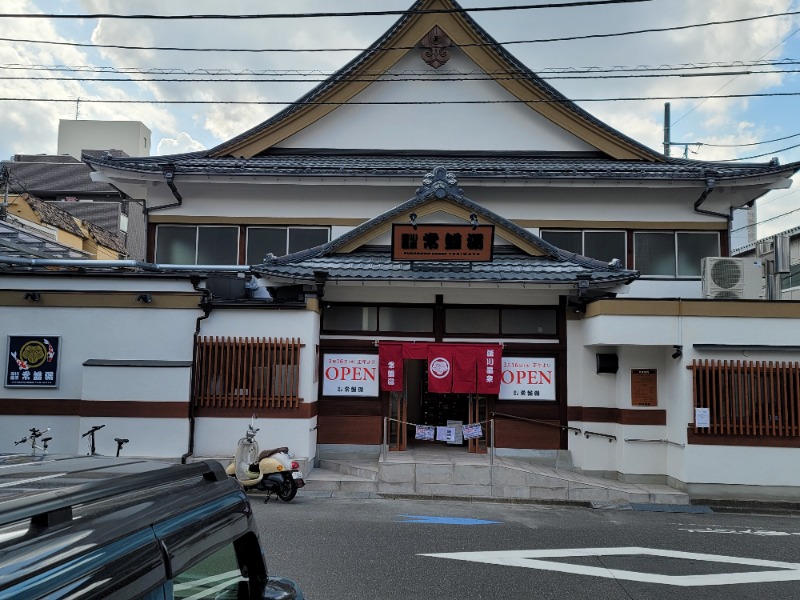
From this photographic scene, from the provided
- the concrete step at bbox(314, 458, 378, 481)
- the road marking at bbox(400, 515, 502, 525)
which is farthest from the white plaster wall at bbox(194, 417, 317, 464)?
the road marking at bbox(400, 515, 502, 525)

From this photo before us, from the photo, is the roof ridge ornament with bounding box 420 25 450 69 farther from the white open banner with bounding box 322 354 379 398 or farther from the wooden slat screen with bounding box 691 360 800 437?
the wooden slat screen with bounding box 691 360 800 437

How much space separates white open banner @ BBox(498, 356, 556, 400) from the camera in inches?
586

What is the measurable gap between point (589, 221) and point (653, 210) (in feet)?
5.51

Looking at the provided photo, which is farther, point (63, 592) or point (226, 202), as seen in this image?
point (226, 202)

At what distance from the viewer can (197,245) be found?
17.2 metres

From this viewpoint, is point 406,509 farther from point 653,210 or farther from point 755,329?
point 653,210

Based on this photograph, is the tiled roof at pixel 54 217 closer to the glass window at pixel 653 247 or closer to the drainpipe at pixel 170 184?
the drainpipe at pixel 170 184

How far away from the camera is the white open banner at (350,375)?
14891 mm

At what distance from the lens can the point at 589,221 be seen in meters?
16.9

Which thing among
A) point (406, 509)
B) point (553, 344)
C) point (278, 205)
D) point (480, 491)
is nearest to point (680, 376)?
point (553, 344)

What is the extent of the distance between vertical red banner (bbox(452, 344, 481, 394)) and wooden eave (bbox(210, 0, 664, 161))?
24.1 feet

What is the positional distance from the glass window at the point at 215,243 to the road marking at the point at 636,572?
1121 centimetres

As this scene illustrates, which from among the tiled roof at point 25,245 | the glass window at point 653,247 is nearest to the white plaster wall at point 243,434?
the tiled roof at point 25,245

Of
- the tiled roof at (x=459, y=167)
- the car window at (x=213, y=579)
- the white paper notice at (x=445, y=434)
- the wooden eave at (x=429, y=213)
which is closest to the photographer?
the car window at (x=213, y=579)
